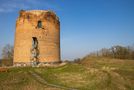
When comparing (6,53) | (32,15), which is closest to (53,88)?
(32,15)

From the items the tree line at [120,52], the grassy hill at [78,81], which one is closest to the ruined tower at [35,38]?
the grassy hill at [78,81]

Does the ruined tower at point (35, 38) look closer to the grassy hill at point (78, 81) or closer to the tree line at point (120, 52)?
the grassy hill at point (78, 81)

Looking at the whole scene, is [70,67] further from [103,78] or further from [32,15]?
[32,15]

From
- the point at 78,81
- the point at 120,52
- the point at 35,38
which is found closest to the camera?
the point at 78,81

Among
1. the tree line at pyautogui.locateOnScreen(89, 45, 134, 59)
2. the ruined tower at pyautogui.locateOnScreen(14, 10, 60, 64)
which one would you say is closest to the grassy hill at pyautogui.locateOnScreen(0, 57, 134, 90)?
the ruined tower at pyautogui.locateOnScreen(14, 10, 60, 64)

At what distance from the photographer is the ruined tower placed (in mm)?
27281

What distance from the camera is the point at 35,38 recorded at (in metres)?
27.8

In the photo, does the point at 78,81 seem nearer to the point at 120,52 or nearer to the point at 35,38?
the point at 35,38

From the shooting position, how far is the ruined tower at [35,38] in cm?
2728

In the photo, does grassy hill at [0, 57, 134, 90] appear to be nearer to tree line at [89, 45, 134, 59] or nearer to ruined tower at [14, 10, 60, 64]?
ruined tower at [14, 10, 60, 64]

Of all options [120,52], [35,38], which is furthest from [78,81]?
[120,52]

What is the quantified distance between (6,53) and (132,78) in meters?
36.9

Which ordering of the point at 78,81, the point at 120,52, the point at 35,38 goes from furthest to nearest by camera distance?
the point at 120,52 < the point at 35,38 < the point at 78,81

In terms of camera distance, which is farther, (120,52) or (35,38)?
(120,52)
